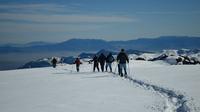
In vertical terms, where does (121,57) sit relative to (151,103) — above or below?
above

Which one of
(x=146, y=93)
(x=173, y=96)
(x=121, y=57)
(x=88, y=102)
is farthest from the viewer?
(x=121, y=57)

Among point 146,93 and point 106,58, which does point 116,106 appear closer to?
point 146,93

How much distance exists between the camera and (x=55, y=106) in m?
13.4

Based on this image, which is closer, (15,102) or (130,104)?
(130,104)

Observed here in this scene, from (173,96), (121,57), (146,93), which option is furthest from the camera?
(121,57)

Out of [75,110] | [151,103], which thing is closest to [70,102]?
[75,110]

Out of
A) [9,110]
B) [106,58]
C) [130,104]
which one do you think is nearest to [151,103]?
[130,104]

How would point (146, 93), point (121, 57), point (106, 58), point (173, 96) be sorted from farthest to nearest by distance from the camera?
point (106, 58), point (121, 57), point (146, 93), point (173, 96)

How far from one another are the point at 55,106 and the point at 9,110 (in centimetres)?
161

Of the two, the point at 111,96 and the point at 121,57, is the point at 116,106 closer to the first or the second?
the point at 111,96

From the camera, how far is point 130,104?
13734mm

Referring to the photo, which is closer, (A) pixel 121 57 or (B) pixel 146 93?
(B) pixel 146 93

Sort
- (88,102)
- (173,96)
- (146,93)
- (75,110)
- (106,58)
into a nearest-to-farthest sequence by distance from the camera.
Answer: (75,110) → (88,102) → (173,96) → (146,93) → (106,58)

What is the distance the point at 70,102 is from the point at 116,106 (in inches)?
82.1
